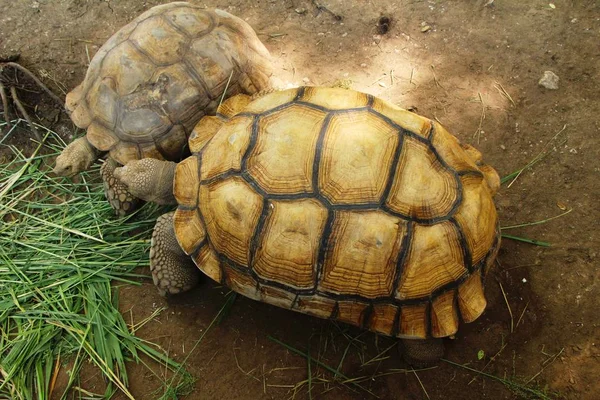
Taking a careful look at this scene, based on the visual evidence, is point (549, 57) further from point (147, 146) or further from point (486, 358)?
point (147, 146)

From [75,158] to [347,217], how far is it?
210 cm

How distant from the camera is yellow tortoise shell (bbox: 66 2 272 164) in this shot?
2.88 meters

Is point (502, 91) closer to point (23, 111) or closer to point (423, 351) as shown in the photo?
point (423, 351)

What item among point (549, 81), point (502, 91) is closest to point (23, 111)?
point (502, 91)

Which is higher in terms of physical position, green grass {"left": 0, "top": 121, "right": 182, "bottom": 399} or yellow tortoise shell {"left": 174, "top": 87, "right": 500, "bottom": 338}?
yellow tortoise shell {"left": 174, "top": 87, "right": 500, "bottom": 338}

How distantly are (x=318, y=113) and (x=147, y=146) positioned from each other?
4.19 feet

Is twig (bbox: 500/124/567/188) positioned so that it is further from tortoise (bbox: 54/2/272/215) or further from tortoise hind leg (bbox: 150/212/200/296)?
tortoise hind leg (bbox: 150/212/200/296)

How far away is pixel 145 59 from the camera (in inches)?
114

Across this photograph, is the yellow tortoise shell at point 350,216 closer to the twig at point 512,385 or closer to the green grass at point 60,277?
the twig at point 512,385

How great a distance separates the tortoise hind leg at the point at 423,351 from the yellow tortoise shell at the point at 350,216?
0.64 feet

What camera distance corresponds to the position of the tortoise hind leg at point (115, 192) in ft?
9.73

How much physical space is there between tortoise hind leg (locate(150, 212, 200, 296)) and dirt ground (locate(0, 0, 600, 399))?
17cm

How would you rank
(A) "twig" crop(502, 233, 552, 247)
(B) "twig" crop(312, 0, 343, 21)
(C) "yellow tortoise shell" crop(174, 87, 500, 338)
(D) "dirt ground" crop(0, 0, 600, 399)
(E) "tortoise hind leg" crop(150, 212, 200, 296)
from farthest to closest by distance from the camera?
1. (B) "twig" crop(312, 0, 343, 21)
2. (A) "twig" crop(502, 233, 552, 247)
3. (E) "tortoise hind leg" crop(150, 212, 200, 296)
4. (D) "dirt ground" crop(0, 0, 600, 399)
5. (C) "yellow tortoise shell" crop(174, 87, 500, 338)

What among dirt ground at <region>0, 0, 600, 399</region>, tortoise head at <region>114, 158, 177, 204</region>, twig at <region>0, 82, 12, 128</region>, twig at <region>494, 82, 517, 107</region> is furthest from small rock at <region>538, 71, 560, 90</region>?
twig at <region>0, 82, 12, 128</region>
